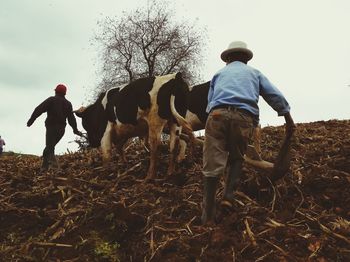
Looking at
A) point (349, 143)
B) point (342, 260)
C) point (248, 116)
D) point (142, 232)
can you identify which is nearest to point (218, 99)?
point (248, 116)

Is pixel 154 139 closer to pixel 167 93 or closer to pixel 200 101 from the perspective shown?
pixel 167 93

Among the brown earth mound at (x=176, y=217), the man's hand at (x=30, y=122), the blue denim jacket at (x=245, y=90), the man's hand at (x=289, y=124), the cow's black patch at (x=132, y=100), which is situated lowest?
the brown earth mound at (x=176, y=217)

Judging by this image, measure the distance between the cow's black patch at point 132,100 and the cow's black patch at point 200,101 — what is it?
1.87 meters

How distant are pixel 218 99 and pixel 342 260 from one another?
2289 millimetres

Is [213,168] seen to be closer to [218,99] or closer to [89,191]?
[218,99]

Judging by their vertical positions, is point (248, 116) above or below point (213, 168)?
above

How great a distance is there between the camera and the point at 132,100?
9430 mm

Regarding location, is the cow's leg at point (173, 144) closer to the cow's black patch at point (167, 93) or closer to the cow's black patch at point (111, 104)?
the cow's black patch at point (167, 93)

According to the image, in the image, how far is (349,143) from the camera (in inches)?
369

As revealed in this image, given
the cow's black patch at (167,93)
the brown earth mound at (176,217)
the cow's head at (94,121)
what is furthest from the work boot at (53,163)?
the cow's black patch at (167,93)

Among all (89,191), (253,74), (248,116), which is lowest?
(89,191)

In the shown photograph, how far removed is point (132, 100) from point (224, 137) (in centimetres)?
371

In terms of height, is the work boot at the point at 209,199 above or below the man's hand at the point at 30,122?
below

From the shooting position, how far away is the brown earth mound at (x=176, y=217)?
17.7 feet
